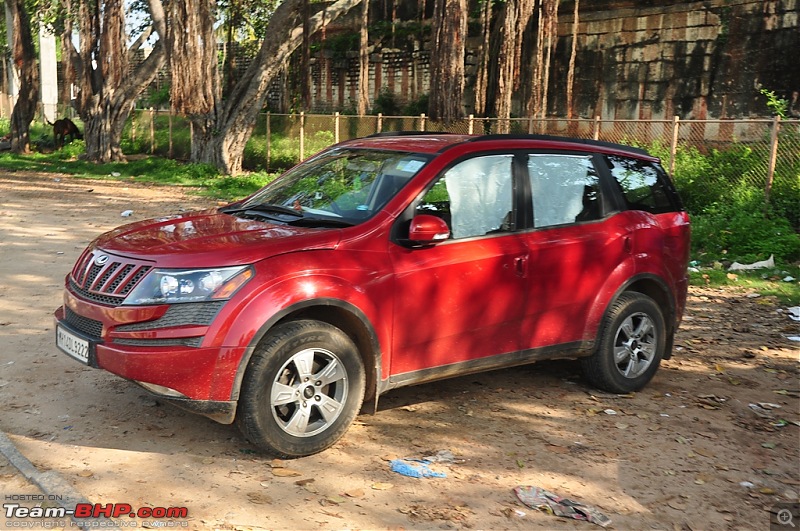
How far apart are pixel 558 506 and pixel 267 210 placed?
2616mm

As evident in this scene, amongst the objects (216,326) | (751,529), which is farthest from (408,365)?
(751,529)

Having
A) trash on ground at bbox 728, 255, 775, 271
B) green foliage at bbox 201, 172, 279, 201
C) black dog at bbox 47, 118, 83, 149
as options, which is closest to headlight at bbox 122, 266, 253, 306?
trash on ground at bbox 728, 255, 775, 271

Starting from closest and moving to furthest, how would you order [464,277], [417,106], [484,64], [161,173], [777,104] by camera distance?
1. [464,277]
2. [777,104]
3. [484,64]
4. [161,173]
5. [417,106]

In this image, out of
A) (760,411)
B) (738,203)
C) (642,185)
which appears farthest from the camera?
(738,203)

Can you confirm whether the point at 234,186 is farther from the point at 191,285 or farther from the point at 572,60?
the point at 191,285

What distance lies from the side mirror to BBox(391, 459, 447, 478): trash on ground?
1273 mm

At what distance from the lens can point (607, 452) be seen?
505cm

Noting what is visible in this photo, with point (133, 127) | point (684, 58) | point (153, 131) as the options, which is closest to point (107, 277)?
point (684, 58)

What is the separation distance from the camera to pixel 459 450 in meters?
4.95

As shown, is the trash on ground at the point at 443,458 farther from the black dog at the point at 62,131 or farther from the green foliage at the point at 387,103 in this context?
the black dog at the point at 62,131

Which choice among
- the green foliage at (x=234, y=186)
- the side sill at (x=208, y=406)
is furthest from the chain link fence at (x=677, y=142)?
the side sill at (x=208, y=406)

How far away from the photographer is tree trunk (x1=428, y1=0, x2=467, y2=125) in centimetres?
1706

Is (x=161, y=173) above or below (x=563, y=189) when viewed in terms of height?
below

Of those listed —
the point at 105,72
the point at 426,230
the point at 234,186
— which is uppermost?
the point at 105,72
